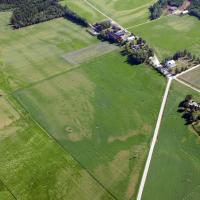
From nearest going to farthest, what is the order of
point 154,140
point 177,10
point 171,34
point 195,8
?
point 154,140
point 171,34
point 195,8
point 177,10

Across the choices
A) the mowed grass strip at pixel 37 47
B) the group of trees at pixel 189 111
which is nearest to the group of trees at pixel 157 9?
the mowed grass strip at pixel 37 47

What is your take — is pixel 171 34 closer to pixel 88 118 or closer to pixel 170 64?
pixel 170 64

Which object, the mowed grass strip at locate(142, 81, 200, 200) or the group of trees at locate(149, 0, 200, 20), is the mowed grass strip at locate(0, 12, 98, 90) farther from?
the mowed grass strip at locate(142, 81, 200, 200)

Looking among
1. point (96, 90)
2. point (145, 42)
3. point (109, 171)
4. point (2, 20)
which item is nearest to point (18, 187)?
point (109, 171)

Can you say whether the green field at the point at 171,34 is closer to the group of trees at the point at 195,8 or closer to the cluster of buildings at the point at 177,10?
the group of trees at the point at 195,8

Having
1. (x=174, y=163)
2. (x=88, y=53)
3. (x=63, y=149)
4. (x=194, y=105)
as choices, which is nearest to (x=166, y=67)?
(x=194, y=105)
